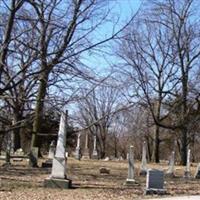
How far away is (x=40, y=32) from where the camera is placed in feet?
44.2

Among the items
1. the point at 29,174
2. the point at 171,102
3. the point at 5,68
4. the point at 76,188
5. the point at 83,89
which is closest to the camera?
the point at 83,89

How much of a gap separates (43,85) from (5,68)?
1.26 meters

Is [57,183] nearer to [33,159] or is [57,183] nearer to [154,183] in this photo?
[154,183]

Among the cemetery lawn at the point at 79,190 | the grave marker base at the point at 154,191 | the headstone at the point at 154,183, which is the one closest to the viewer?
the cemetery lawn at the point at 79,190

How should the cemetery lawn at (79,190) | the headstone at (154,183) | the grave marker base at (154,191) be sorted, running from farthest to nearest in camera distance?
the headstone at (154,183) < the grave marker base at (154,191) < the cemetery lawn at (79,190)

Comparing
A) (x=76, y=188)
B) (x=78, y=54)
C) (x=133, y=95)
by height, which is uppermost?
(x=133, y=95)

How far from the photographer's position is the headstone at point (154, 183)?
15039 millimetres

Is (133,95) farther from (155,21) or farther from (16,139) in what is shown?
(16,139)

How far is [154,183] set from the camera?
15.3 metres

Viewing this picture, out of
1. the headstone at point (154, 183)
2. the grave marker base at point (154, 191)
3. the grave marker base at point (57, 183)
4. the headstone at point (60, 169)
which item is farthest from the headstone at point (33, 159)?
the grave marker base at point (154, 191)

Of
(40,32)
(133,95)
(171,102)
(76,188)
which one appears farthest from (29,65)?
(171,102)

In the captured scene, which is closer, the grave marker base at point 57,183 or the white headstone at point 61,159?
the grave marker base at point 57,183

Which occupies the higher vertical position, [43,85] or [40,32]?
[40,32]

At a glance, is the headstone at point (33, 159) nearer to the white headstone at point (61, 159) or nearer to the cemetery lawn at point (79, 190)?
the cemetery lawn at point (79, 190)
